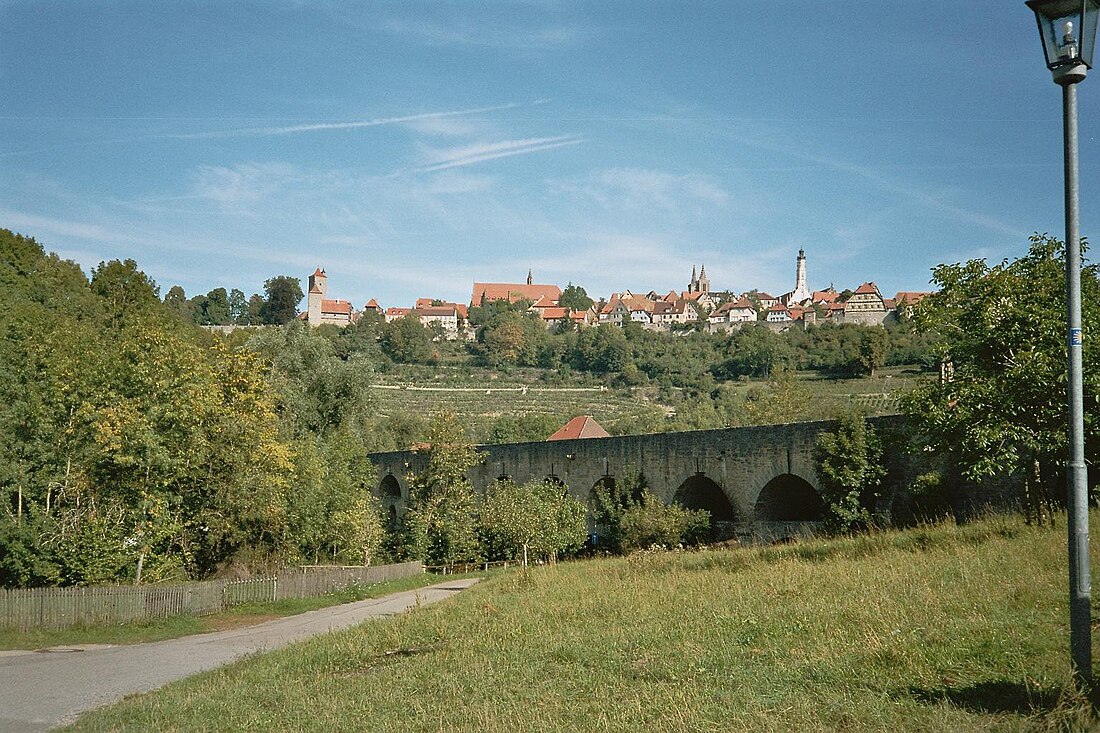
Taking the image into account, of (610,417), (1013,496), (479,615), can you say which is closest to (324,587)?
(479,615)

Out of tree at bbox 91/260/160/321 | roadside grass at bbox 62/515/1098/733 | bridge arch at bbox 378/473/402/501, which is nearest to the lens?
roadside grass at bbox 62/515/1098/733

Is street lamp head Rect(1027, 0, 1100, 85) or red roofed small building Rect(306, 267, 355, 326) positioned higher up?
red roofed small building Rect(306, 267, 355, 326)

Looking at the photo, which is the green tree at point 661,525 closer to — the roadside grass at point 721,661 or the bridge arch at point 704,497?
the bridge arch at point 704,497

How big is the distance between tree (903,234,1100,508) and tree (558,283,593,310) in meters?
144

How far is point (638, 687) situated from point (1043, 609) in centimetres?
361

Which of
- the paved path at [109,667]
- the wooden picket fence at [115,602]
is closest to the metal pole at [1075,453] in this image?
the paved path at [109,667]

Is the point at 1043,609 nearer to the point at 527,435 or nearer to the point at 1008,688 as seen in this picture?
the point at 1008,688

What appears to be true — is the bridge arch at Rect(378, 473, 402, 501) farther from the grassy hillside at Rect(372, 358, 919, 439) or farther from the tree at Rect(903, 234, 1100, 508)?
the tree at Rect(903, 234, 1100, 508)

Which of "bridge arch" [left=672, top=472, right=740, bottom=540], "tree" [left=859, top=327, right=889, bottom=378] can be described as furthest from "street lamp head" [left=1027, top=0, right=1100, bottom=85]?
"tree" [left=859, top=327, right=889, bottom=378]

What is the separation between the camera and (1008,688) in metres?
5.73

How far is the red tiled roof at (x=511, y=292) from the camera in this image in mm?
163750

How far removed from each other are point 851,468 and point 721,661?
51.6 ft

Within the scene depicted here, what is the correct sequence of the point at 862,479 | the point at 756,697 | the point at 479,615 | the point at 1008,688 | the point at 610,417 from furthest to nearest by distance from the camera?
the point at 610,417
the point at 862,479
the point at 479,615
the point at 756,697
the point at 1008,688

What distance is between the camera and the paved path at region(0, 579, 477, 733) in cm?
970
